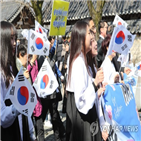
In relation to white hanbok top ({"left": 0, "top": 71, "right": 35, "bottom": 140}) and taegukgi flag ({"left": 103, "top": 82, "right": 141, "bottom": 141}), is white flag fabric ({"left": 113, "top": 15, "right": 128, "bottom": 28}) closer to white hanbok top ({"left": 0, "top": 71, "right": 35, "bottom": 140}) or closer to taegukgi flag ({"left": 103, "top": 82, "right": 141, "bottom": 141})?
taegukgi flag ({"left": 103, "top": 82, "right": 141, "bottom": 141})

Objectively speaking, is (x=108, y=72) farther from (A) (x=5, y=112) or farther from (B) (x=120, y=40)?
(A) (x=5, y=112)

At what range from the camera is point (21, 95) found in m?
2.10

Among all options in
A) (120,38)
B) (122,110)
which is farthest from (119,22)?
(122,110)

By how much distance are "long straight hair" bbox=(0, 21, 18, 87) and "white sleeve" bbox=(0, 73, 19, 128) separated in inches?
2.6

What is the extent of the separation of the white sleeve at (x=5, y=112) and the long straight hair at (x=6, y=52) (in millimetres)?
66

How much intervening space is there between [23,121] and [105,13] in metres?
14.2

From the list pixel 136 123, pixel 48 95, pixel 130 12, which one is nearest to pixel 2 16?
pixel 130 12

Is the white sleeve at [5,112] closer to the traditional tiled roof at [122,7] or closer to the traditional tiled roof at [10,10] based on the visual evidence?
the traditional tiled roof at [122,7]

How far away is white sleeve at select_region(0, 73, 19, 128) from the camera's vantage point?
1.98 m

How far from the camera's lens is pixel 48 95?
409 centimetres

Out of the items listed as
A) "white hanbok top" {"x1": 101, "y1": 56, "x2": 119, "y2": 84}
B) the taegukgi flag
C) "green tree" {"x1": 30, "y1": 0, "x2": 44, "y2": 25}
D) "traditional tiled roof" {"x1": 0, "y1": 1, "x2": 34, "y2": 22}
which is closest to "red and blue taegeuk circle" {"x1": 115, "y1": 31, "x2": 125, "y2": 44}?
"white hanbok top" {"x1": 101, "y1": 56, "x2": 119, "y2": 84}

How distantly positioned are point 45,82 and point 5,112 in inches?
75.5

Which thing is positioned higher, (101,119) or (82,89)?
(82,89)

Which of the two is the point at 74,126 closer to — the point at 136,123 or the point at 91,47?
the point at 91,47
